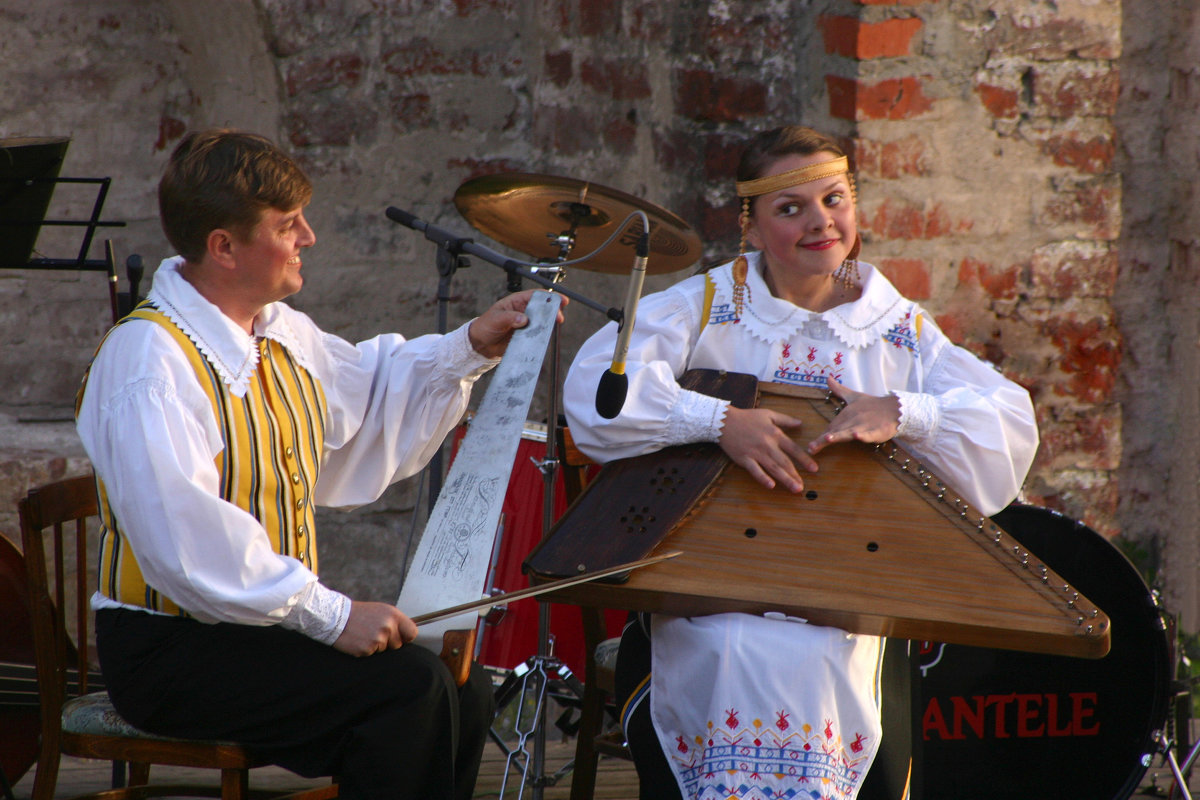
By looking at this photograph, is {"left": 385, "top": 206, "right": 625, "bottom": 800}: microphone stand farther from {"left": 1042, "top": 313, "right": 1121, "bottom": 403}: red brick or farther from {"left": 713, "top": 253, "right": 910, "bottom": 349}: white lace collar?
{"left": 1042, "top": 313, "right": 1121, "bottom": 403}: red brick

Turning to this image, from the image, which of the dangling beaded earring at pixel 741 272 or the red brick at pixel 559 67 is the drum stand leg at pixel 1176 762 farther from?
the red brick at pixel 559 67

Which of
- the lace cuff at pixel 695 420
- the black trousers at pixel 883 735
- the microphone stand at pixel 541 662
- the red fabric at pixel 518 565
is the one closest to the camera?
the black trousers at pixel 883 735

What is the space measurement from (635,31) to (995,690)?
6.38 feet

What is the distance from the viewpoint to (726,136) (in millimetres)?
3262

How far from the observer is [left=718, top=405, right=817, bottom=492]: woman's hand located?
6.36ft

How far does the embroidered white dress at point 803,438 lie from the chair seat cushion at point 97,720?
0.82 m

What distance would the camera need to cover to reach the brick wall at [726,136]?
10.2 feet

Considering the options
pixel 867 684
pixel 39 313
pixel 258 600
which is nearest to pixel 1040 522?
pixel 867 684

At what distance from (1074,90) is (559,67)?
136 centimetres

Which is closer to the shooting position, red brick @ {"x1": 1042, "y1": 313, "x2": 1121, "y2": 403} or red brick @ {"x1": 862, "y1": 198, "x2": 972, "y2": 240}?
red brick @ {"x1": 862, "y1": 198, "x2": 972, "y2": 240}

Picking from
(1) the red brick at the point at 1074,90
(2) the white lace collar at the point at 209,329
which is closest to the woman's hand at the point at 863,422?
(2) the white lace collar at the point at 209,329

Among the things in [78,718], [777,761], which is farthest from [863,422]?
[78,718]

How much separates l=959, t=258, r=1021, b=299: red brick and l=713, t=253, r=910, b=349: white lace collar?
3.10 feet

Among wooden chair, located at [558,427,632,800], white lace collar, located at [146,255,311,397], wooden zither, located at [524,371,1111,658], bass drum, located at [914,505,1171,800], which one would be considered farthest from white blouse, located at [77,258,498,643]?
bass drum, located at [914,505,1171,800]
